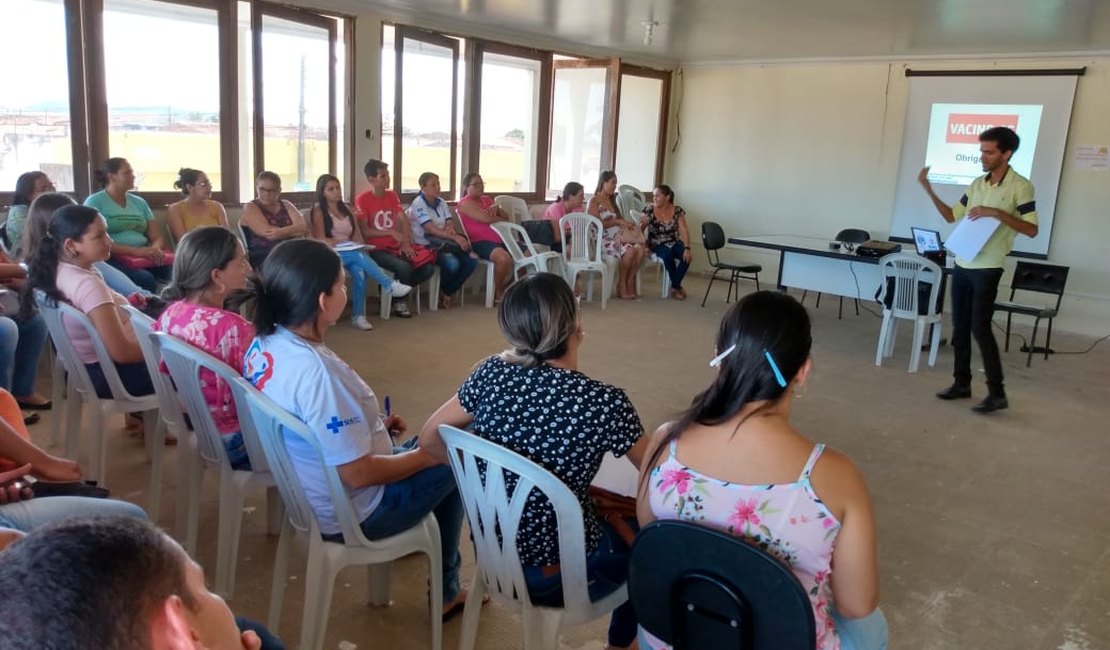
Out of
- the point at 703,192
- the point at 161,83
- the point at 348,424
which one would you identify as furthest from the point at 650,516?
the point at 703,192

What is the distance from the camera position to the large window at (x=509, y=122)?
7633 mm

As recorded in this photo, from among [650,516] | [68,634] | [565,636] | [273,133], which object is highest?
[273,133]

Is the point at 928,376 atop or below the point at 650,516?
below

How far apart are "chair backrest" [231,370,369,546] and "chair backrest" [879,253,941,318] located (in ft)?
14.3

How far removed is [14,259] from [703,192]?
6.96 meters

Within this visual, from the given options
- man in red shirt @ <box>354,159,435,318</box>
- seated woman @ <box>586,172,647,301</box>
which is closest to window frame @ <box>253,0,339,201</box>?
man in red shirt @ <box>354,159,435,318</box>

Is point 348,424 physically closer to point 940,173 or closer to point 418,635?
point 418,635

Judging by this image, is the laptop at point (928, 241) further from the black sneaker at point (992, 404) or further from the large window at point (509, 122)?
the large window at point (509, 122)

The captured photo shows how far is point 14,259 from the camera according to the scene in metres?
4.07

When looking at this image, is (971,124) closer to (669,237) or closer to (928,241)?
(928,241)

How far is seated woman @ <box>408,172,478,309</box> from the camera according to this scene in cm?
657

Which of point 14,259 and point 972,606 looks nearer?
point 972,606

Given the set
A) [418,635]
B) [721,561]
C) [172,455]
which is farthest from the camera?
[172,455]

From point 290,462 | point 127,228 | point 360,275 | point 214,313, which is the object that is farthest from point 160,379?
point 360,275
